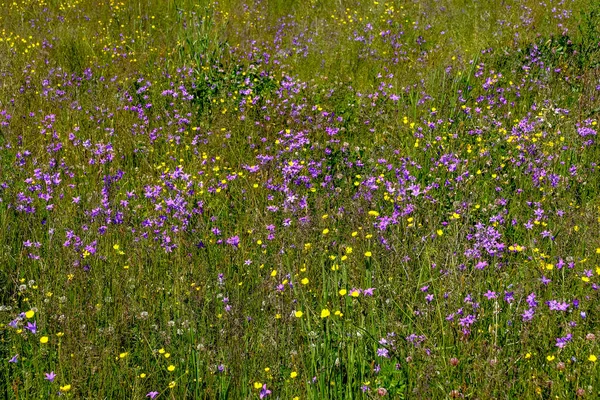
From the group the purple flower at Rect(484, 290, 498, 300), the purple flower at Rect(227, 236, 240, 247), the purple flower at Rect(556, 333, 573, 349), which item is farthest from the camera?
the purple flower at Rect(227, 236, 240, 247)

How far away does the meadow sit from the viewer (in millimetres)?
2314

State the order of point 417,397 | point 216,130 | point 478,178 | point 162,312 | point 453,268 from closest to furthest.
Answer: point 417,397, point 453,268, point 162,312, point 478,178, point 216,130

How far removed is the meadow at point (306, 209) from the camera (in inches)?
91.1

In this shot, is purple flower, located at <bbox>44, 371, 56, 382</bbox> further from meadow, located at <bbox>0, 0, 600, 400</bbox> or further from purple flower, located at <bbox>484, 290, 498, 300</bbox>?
purple flower, located at <bbox>484, 290, 498, 300</bbox>

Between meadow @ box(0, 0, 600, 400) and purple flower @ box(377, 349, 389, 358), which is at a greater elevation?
meadow @ box(0, 0, 600, 400)

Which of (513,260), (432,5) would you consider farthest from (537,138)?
(432,5)

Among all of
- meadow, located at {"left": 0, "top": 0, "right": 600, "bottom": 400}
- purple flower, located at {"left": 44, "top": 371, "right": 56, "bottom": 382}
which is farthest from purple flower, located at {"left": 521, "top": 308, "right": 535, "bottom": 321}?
purple flower, located at {"left": 44, "top": 371, "right": 56, "bottom": 382}

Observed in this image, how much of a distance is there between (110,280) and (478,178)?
223 cm

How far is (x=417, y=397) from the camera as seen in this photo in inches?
81.2

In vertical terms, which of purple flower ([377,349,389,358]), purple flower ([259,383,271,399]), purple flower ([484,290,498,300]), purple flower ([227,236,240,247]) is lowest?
purple flower ([259,383,271,399])

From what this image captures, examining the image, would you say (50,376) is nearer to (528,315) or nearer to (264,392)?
(264,392)

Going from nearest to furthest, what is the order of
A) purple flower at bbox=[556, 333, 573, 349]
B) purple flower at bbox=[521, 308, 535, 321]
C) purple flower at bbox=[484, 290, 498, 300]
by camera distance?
purple flower at bbox=[556, 333, 573, 349] → purple flower at bbox=[521, 308, 535, 321] → purple flower at bbox=[484, 290, 498, 300]

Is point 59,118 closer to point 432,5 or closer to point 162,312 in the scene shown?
point 162,312

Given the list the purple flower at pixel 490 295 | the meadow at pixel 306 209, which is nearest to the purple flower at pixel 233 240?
the meadow at pixel 306 209
